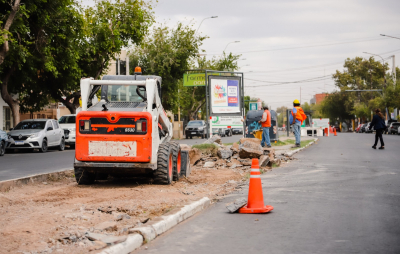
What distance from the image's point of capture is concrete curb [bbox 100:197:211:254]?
515 centimetres

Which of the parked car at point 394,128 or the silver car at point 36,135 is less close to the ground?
the silver car at point 36,135

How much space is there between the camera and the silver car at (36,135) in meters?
24.0

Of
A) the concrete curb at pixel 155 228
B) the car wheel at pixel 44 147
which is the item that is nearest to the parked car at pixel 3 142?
the car wheel at pixel 44 147

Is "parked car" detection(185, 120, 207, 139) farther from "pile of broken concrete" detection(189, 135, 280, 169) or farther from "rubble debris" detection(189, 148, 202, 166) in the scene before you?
"rubble debris" detection(189, 148, 202, 166)

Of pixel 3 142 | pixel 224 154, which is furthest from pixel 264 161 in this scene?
pixel 3 142

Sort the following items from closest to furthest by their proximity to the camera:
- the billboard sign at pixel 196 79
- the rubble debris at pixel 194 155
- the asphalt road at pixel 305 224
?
the asphalt road at pixel 305 224
the rubble debris at pixel 194 155
the billboard sign at pixel 196 79

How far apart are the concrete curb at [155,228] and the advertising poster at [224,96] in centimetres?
1504

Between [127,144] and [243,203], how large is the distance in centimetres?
313

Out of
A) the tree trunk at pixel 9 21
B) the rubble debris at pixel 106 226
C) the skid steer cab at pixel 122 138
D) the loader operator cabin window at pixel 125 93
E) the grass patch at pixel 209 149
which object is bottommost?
the rubble debris at pixel 106 226

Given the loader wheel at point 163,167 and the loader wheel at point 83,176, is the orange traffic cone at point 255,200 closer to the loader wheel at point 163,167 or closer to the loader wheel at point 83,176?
the loader wheel at point 163,167

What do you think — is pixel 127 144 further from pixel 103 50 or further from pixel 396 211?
pixel 103 50

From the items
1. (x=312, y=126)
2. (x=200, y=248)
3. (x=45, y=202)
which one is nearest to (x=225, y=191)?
(x=45, y=202)

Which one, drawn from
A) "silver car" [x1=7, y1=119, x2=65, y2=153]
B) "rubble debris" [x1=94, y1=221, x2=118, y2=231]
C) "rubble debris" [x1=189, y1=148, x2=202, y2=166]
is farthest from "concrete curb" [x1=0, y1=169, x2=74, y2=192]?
"silver car" [x1=7, y1=119, x2=65, y2=153]

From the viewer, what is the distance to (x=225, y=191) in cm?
1016
